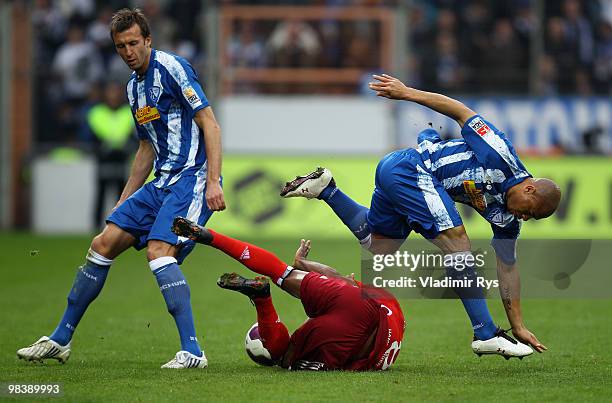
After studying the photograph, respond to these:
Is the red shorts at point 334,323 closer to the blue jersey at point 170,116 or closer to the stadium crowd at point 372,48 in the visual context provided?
the blue jersey at point 170,116

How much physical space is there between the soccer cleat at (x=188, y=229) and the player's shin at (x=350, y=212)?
185 cm

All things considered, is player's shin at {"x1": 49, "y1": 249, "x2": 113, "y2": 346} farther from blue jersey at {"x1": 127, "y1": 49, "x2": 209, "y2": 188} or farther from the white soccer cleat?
the white soccer cleat

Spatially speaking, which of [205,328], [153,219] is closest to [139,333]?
[205,328]

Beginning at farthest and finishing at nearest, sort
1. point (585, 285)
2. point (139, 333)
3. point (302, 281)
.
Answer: point (139, 333)
point (585, 285)
point (302, 281)

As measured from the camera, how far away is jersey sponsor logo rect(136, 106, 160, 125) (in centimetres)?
775

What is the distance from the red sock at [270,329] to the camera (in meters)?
7.37

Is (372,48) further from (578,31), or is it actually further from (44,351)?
(44,351)

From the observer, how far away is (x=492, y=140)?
7531 mm

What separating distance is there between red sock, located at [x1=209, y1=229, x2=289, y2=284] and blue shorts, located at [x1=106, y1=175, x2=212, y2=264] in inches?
10.8

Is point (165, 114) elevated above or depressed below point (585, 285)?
above

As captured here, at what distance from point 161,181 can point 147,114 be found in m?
0.47

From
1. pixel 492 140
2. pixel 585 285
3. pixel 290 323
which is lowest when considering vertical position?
pixel 290 323

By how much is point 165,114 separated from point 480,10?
14.0m

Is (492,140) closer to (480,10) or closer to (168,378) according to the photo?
(168,378)
